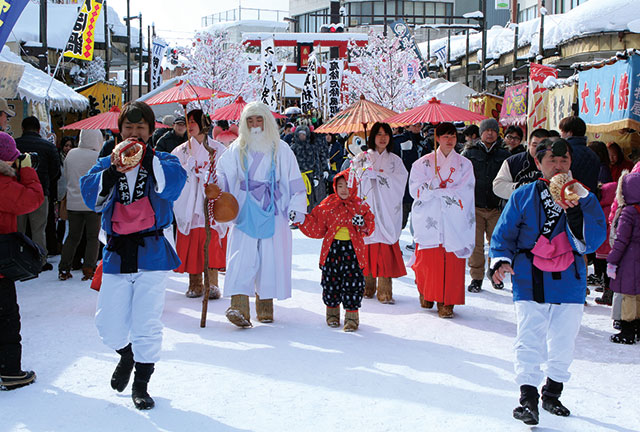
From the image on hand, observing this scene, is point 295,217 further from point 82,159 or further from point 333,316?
point 82,159

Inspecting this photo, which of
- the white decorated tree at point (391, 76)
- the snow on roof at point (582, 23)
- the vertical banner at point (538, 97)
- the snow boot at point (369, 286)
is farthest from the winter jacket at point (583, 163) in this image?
the white decorated tree at point (391, 76)

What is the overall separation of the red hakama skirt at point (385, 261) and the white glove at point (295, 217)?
1.26 metres

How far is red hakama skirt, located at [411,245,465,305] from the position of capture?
242 inches

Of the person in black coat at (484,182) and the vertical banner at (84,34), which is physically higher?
the vertical banner at (84,34)

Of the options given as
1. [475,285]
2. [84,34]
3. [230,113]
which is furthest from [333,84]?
[475,285]

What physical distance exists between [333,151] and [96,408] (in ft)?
34.5

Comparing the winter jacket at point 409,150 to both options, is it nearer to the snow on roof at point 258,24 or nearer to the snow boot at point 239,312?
the snow boot at point 239,312

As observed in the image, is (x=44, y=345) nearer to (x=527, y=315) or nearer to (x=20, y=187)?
(x=20, y=187)

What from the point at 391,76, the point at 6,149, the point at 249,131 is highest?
the point at 391,76

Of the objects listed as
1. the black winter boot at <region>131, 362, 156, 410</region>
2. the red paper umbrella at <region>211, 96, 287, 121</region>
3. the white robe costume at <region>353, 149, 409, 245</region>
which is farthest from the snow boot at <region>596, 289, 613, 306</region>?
the red paper umbrella at <region>211, 96, 287, 121</region>

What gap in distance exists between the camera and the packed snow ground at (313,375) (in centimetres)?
372

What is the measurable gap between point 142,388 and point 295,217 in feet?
7.35

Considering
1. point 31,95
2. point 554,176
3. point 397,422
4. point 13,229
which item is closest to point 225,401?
point 397,422

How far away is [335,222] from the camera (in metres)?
5.80
